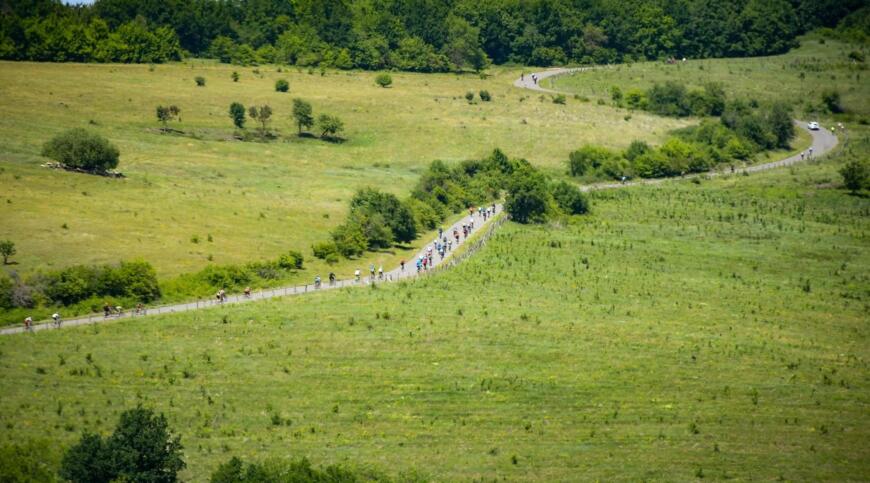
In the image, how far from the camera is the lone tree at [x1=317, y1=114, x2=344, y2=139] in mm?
149375

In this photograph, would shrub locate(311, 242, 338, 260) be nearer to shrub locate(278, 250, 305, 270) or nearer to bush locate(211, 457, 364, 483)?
shrub locate(278, 250, 305, 270)

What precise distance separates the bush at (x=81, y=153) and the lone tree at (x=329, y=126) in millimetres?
38912

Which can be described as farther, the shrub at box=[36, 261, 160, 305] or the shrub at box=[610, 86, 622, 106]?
the shrub at box=[610, 86, 622, 106]

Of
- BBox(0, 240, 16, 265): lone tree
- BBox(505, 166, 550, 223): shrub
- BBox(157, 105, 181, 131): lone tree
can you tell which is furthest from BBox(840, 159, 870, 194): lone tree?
BBox(0, 240, 16, 265): lone tree

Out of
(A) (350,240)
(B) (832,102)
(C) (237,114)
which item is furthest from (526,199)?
(B) (832,102)

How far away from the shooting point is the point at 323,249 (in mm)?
95625

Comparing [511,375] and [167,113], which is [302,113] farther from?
[511,375]

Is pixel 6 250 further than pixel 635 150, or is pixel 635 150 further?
pixel 635 150

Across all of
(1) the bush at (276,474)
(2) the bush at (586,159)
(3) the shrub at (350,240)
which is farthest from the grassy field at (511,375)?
(2) the bush at (586,159)

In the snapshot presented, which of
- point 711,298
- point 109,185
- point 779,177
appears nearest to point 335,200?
point 109,185

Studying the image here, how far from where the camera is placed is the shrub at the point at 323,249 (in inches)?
3757

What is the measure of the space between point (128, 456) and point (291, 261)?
4194cm

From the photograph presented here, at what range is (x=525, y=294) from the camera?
88062 mm

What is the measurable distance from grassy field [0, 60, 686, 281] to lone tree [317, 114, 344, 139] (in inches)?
83.9
